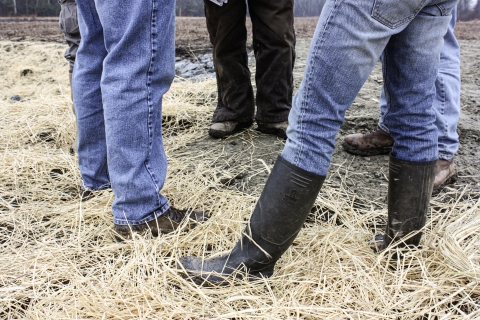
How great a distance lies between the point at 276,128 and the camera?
2379 mm

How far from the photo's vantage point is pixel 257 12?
2.19m

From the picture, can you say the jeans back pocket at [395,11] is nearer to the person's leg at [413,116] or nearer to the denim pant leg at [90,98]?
the person's leg at [413,116]

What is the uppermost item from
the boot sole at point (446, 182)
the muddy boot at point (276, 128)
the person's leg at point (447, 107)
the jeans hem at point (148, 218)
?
the person's leg at point (447, 107)

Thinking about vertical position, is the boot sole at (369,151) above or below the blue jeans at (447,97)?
below

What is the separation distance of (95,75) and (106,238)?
642 mm

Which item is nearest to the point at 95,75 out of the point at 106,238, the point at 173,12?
the point at 173,12

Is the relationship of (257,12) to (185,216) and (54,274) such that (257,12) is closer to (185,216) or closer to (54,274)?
(185,216)

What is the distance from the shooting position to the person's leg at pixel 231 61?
86.4 inches

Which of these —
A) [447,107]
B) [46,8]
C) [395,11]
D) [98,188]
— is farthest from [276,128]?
[46,8]

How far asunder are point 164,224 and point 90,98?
1.95 ft

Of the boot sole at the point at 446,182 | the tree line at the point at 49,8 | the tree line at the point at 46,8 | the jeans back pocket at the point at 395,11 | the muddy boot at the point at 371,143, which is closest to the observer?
the jeans back pocket at the point at 395,11

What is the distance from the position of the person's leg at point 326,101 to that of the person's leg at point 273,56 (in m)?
1.23

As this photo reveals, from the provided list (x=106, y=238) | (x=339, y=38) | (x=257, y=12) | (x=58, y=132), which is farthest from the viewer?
(x=58, y=132)

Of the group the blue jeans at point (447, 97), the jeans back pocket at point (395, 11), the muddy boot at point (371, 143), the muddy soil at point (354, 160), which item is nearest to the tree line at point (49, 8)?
the muddy soil at point (354, 160)
